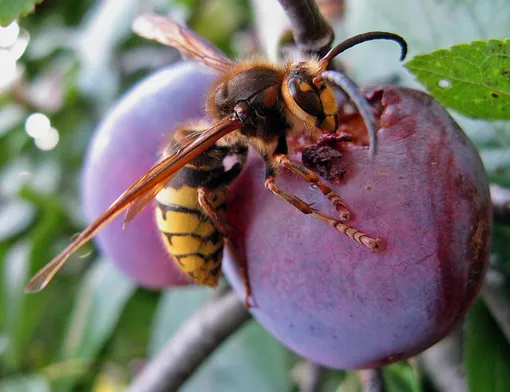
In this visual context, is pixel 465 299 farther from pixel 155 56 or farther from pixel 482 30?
pixel 155 56

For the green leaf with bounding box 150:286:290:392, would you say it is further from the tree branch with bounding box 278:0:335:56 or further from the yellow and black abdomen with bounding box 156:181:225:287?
the tree branch with bounding box 278:0:335:56

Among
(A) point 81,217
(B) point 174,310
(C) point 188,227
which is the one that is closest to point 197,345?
(C) point 188,227

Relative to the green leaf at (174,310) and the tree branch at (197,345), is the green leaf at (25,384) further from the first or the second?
the tree branch at (197,345)

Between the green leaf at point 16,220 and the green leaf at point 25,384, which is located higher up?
the green leaf at point 16,220

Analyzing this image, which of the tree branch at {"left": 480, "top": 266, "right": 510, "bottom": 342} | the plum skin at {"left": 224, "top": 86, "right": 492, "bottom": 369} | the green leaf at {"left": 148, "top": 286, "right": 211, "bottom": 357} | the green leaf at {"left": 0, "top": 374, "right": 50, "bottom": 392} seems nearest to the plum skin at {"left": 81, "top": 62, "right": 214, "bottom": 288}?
the green leaf at {"left": 148, "top": 286, "right": 211, "bottom": 357}

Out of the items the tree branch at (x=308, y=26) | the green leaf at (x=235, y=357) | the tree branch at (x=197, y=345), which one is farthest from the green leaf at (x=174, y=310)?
the tree branch at (x=308, y=26)
